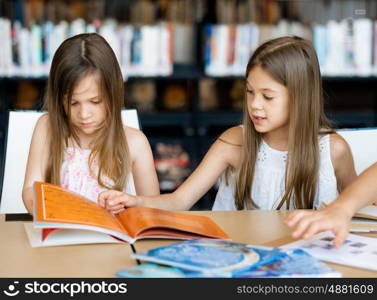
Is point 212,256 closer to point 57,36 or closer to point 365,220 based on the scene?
point 365,220

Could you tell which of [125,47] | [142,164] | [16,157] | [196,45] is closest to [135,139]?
[142,164]

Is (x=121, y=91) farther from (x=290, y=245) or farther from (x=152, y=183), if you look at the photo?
(x=290, y=245)

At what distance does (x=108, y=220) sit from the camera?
1.35 m

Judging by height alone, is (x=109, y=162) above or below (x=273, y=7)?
below

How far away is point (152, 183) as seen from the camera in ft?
6.61

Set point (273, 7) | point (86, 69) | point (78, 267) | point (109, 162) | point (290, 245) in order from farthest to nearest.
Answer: point (273, 7)
point (109, 162)
point (86, 69)
point (290, 245)
point (78, 267)

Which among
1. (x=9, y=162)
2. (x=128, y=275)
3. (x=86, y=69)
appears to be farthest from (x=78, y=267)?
(x=9, y=162)

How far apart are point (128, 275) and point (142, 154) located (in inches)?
36.8

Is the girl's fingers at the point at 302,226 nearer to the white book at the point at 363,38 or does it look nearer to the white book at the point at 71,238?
the white book at the point at 71,238

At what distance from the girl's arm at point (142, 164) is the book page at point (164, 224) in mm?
527

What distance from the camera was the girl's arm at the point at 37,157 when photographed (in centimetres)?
186

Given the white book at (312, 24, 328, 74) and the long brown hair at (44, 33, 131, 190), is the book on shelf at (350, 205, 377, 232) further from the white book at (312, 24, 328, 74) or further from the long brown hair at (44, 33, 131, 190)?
the white book at (312, 24, 328, 74)

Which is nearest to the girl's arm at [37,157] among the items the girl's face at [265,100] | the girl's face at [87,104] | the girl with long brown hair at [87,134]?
the girl with long brown hair at [87,134]

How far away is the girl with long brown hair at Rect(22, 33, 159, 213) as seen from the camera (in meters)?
1.85
